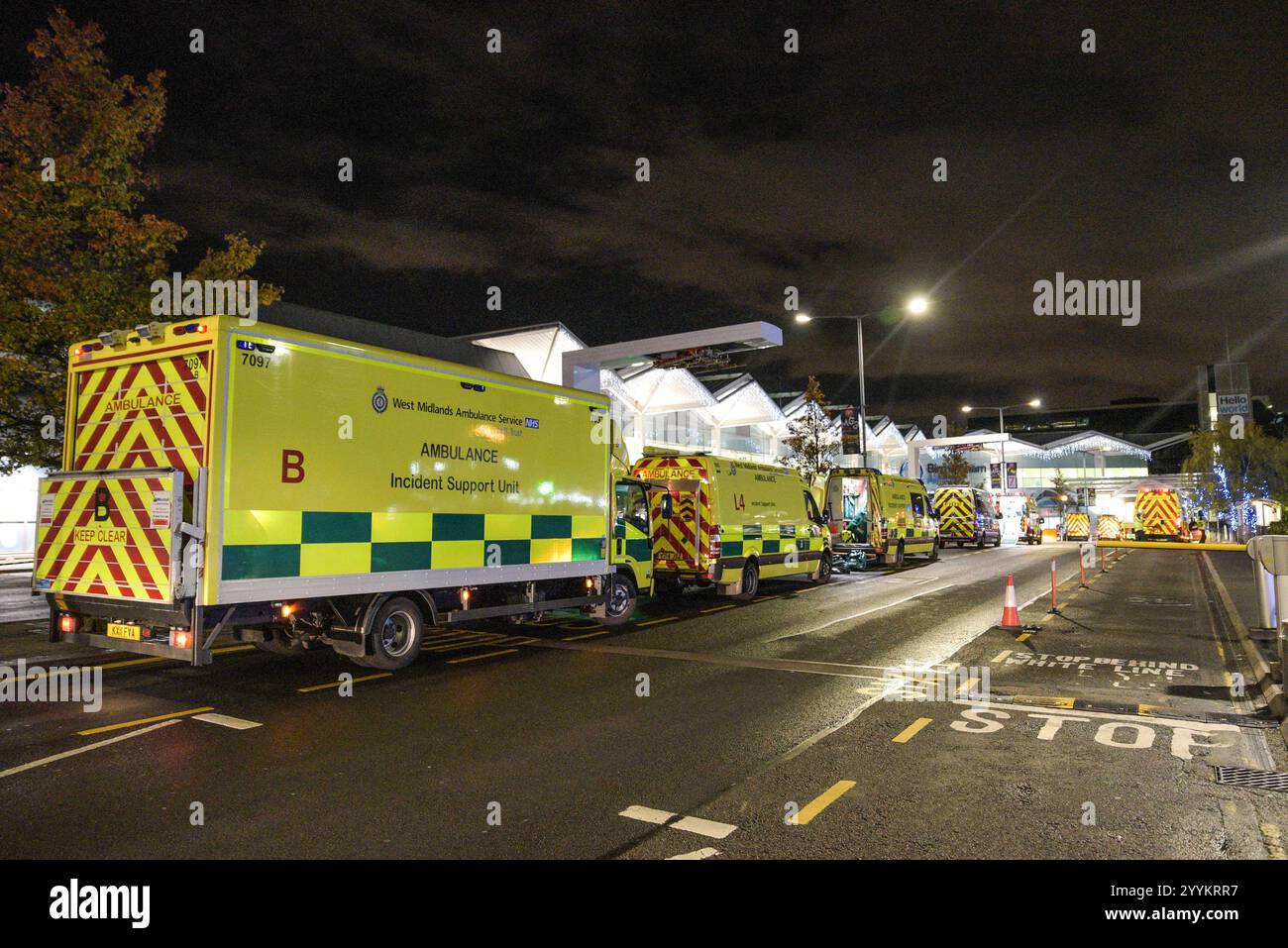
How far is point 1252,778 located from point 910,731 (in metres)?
2.09

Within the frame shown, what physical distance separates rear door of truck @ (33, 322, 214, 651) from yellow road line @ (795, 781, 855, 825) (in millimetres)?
5145

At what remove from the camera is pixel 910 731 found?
20.6 ft

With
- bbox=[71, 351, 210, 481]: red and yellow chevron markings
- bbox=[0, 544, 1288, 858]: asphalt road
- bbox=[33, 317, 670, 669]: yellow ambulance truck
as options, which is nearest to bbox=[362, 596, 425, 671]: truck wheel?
bbox=[33, 317, 670, 669]: yellow ambulance truck

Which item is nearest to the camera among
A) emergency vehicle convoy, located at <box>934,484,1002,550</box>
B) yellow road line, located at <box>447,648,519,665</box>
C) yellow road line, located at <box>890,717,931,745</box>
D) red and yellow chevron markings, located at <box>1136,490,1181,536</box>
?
yellow road line, located at <box>890,717,931,745</box>

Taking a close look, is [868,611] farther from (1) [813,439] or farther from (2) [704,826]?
(1) [813,439]

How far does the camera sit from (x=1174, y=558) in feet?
95.1

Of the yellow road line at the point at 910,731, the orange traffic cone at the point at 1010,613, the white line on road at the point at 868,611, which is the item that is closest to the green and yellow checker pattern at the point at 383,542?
the white line on road at the point at 868,611

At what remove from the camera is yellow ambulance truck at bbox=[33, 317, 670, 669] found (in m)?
6.91

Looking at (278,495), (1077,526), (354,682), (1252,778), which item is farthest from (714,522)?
(1077,526)

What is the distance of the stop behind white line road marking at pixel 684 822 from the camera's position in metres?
4.28

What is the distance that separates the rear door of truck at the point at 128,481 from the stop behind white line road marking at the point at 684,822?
4362mm

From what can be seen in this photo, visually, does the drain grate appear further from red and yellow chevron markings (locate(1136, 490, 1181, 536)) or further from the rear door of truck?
red and yellow chevron markings (locate(1136, 490, 1181, 536))
